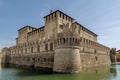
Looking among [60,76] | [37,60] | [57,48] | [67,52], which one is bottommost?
[60,76]

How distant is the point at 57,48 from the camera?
2139 cm

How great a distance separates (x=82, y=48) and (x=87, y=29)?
16.9 m

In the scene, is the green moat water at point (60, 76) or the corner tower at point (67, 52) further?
the corner tower at point (67, 52)

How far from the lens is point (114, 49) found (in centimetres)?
5028

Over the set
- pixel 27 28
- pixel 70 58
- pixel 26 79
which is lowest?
pixel 26 79

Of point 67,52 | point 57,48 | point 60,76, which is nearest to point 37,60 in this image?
point 57,48

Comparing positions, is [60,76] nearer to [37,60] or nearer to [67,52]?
[67,52]

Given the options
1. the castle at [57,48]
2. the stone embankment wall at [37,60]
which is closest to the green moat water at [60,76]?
the castle at [57,48]

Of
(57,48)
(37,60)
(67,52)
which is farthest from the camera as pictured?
(37,60)

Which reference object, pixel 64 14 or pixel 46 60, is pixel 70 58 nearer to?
pixel 46 60

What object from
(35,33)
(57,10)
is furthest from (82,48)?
(35,33)

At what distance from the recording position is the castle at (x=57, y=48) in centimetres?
2023

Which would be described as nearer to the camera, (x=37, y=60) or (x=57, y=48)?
(x=57, y=48)

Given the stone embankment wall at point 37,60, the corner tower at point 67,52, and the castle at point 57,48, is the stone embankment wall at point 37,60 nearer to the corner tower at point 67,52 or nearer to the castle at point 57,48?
the castle at point 57,48
